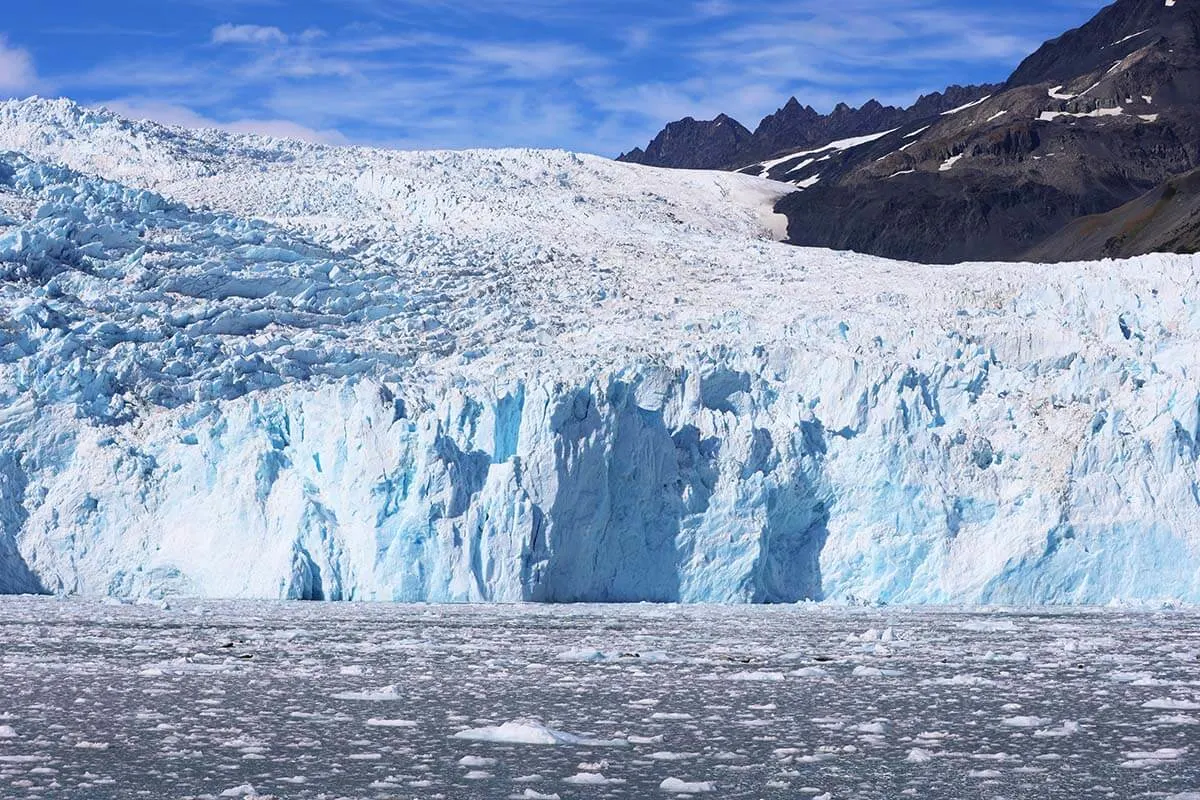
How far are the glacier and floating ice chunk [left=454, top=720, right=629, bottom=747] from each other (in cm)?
1333

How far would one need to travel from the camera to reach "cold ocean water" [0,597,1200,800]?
7.36 meters

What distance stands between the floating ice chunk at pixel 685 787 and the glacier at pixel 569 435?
15006 millimetres

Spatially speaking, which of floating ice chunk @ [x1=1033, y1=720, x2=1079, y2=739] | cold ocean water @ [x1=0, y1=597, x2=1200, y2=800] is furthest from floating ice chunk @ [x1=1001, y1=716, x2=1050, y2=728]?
floating ice chunk @ [x1=1033, y1=720, x2=1079, y2=739]

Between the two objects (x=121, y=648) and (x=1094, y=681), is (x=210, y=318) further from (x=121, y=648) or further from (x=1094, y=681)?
(x=1094, y=681)

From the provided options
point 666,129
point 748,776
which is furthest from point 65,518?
point 666,129

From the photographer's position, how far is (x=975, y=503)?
23.4m

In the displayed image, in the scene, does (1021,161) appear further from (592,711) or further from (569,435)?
(592,711)

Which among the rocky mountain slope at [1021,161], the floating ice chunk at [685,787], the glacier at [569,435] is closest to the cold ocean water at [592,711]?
the floating ice chunk at [685,787]

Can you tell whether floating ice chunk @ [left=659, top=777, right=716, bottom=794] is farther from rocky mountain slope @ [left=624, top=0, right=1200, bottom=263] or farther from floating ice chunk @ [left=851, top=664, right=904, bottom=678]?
rocky mountain slope @ [left=624, top=0, right=1200, bottom=263]

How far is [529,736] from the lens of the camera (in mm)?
8688

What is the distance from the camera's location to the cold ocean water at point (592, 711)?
24.1ft

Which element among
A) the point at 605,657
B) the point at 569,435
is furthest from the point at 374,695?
the point at 569,435

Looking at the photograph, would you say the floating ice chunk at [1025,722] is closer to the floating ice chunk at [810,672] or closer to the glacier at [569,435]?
the floating ice chunk at [810,672]

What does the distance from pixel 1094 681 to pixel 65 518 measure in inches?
662
